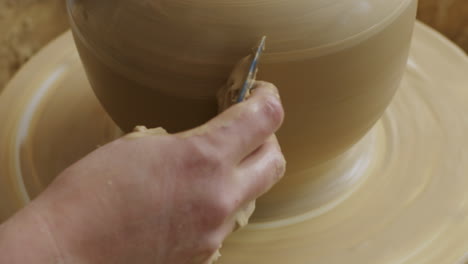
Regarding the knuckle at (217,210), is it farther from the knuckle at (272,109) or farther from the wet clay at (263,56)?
the wet clay at (263,56)

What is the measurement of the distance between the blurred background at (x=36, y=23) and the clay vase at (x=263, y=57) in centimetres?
92

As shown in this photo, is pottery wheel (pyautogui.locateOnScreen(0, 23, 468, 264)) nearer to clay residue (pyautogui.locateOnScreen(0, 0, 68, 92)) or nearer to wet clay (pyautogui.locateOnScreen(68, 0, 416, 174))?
wet clay (pyautogui.locateOnScreen(68, 0, 416, 174))

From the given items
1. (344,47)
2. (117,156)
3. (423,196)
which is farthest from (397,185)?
(117,156)

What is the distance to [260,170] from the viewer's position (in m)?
0.77

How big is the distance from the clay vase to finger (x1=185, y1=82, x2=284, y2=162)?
13 centimetres

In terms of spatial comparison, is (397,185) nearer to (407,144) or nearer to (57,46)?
(407,144)

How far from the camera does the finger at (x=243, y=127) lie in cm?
74

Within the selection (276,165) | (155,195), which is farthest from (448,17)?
(155,195)

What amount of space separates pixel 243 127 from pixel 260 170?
0.19ft

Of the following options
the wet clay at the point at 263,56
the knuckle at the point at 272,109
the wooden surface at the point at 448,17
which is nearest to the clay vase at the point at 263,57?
the wet clay at the point at 263,56

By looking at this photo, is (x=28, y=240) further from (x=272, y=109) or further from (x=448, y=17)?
(x=448, y=17)

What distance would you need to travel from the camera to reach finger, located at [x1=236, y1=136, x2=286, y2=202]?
0.76m

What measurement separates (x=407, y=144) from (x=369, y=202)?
17 cm

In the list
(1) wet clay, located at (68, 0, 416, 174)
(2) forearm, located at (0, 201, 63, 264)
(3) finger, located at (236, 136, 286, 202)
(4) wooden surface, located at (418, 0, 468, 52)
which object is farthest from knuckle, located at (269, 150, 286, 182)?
(4) wooden surface, located at (418, 0, 468, 52)
